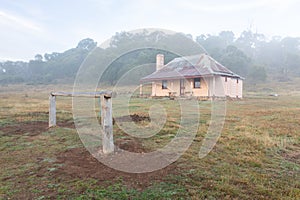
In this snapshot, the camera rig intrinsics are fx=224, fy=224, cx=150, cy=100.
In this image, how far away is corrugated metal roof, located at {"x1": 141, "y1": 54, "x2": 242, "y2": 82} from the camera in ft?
65.1

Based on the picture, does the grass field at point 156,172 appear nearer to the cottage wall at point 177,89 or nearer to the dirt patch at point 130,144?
the dirt patch at point 130,144

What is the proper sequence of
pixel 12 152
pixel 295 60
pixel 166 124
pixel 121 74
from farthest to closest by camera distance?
pixel 295 60 < pixel 166 124 < pixel 121 74 < pixel 12 152

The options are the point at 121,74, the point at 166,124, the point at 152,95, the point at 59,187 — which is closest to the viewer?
the point at 59,187

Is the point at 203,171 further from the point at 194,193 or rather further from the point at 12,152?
the point at 12,152

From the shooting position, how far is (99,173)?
353cm

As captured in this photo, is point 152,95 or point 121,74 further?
point 152,95

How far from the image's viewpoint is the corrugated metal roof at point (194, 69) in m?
19.8

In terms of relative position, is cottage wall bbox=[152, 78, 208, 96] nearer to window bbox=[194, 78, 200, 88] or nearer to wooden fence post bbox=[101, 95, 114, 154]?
window bbox=[194, 78, 200, 88]

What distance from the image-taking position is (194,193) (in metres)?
2.86

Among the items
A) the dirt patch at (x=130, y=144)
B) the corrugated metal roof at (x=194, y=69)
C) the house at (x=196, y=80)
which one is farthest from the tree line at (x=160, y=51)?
the dirt patch at (x=130, y=144)

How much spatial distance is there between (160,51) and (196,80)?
45.1 ft

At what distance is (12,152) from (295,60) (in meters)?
71.1

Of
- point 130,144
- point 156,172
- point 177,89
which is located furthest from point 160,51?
point 177,89

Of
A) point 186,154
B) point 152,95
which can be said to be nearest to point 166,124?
point 186,154
